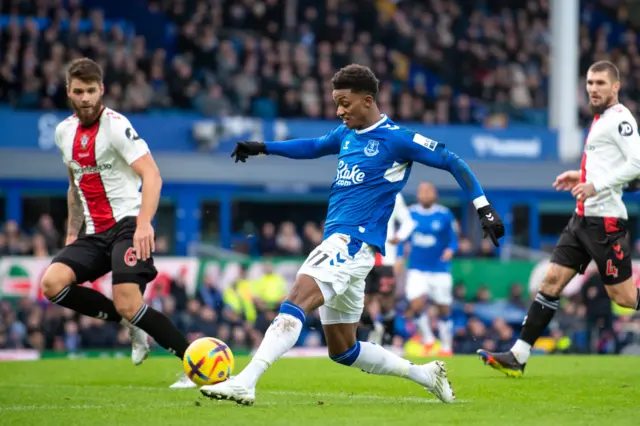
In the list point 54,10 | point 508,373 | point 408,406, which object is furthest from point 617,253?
point 54,10

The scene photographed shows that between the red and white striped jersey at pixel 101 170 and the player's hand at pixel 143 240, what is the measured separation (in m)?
0.77

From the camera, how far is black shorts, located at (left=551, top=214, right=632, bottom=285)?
32.9 feet

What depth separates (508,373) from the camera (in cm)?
1032

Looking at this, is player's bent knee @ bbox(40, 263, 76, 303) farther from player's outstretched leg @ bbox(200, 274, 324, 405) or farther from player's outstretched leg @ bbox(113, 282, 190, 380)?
player's outstretched leg @ bbox(200, 274, 324, 405)

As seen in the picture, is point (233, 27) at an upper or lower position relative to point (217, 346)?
upper

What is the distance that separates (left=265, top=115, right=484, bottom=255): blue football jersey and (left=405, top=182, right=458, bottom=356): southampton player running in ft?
27.6

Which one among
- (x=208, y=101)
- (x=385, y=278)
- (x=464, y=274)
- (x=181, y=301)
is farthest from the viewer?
(x=208, y=101)

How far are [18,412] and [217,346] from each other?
137 cm

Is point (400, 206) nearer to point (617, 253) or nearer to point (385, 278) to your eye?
point (385, 278)

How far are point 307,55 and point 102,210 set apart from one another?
1679cm

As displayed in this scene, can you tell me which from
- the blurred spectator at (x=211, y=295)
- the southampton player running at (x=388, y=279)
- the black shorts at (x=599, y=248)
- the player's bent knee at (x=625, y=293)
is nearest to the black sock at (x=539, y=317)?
the black shorts at (x=599, y=248)

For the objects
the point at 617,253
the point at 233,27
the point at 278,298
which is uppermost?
the point at 233,27

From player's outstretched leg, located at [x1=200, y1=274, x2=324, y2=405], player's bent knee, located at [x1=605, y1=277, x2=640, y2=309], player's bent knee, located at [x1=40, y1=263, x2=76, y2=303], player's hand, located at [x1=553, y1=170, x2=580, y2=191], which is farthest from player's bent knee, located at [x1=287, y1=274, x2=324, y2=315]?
player's bent knee, located at [x1=605, y1=277, x2=640, y2=309]

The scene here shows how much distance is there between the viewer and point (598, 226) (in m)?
10.1
